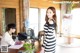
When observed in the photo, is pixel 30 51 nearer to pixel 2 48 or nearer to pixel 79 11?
pixel 2 48

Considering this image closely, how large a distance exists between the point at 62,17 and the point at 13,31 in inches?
23.0

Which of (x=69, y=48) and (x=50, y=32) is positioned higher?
(x=50, y=32)

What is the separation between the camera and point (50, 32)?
143 centimetres

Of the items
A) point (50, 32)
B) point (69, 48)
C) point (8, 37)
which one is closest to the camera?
point (50, 32)

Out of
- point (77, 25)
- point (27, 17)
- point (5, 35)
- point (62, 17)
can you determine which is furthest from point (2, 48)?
point (77, 25)

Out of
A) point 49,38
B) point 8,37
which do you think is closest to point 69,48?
point 49,38

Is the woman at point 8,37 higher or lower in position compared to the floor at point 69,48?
higher

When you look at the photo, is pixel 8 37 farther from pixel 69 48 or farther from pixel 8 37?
pixel 69 48

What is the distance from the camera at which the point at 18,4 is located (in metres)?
1.79

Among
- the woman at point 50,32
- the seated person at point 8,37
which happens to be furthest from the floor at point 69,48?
the seated person at point 8,37

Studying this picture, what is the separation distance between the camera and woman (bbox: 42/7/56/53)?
56.6 inches

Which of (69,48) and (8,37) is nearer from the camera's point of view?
(8,37)

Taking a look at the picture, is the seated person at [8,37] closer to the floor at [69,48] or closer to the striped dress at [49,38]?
the striped dress at [49,38]

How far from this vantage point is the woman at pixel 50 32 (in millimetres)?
1438
